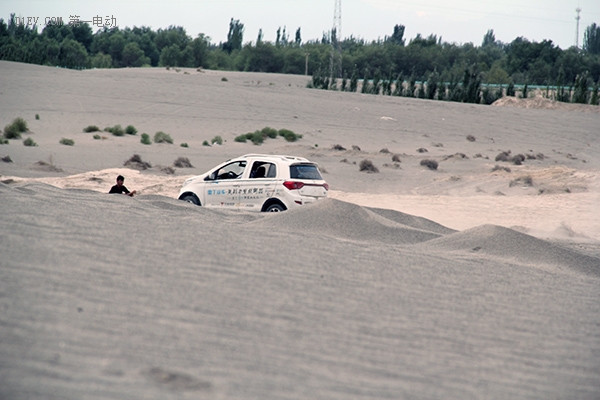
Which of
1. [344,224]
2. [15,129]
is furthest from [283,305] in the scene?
[15,129]

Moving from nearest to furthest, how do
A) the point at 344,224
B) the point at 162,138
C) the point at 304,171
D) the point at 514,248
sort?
the point at 514,248 < the point at 344,224 < the point at 304,171 < the point at 162,138

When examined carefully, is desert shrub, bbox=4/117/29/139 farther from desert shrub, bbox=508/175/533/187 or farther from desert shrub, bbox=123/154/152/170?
desert shrub, bbox=508/175/533/187

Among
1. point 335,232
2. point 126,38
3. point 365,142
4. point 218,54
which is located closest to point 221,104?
point 365,142

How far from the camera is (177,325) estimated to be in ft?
22.2

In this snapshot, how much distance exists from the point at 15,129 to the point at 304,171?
23606 mm

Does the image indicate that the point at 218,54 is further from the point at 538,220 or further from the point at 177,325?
the point at 177,325

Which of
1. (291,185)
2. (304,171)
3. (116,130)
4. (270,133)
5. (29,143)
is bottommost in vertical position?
(29,143)

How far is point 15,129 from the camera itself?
118 feet

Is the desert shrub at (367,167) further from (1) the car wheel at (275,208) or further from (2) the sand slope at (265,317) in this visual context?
(2) the sand slope at (265,317)

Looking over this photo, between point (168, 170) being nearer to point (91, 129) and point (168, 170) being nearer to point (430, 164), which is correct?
point (430, 164)

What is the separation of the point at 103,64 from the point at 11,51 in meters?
26.8

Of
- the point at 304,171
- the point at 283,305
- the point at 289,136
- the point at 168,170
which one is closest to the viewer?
the point at 283,305

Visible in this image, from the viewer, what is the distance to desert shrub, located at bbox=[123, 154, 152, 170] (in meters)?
29.8

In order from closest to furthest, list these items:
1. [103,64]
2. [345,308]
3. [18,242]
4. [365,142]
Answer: [345,308] < [18,242] < [365,142] < [103,64]
